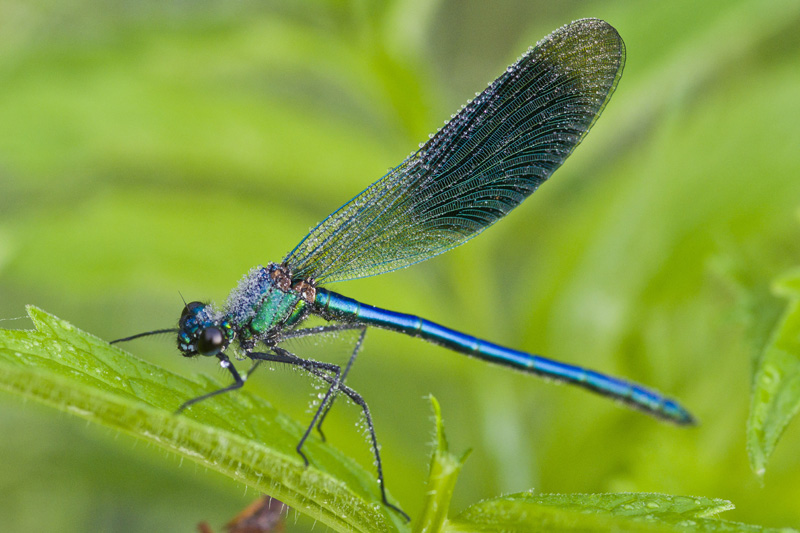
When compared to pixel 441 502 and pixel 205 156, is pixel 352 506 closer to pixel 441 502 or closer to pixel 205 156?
pixel 441 502

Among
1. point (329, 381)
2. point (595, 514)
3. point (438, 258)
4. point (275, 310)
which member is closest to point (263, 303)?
point (275, 310)

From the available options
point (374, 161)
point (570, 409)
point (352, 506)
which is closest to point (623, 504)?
point (352, 506)

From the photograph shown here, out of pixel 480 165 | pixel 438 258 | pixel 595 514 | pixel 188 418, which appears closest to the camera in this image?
pixel 595 514

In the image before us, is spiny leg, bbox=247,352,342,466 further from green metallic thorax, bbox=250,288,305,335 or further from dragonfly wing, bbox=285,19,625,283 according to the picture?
dragonfly wing, bbox=285,19,625,283

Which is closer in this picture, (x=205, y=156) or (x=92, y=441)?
(x=205, y=156)

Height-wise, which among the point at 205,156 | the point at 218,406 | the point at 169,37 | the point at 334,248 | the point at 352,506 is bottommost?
the point at 352,506

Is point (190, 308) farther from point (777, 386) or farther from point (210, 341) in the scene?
point (777, 386)
